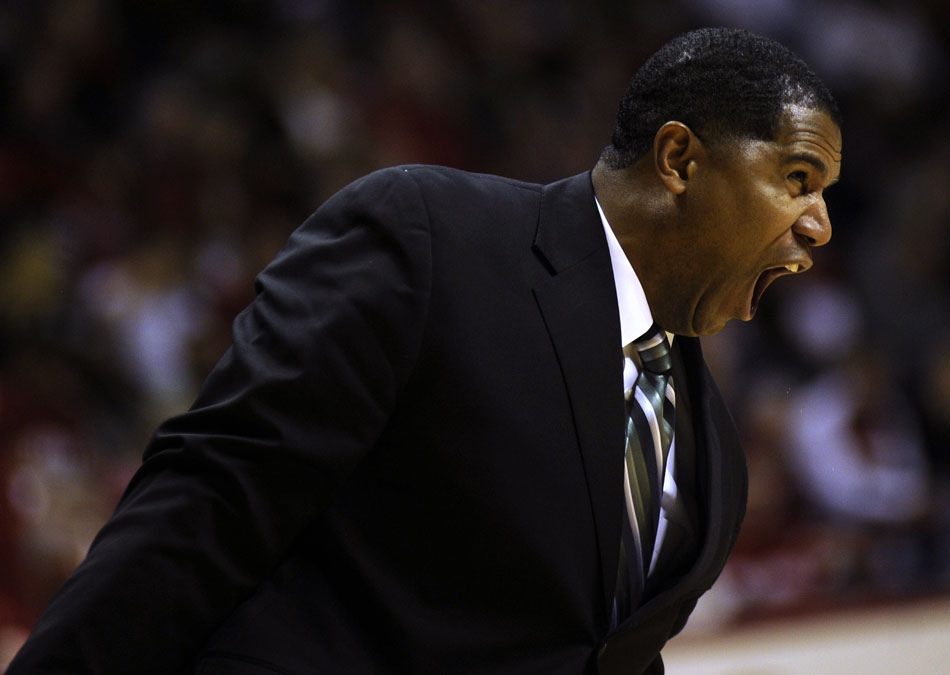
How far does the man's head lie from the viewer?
1.53 m

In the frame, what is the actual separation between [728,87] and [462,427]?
21.1 inches

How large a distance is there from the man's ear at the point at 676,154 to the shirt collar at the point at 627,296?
Answer: 0.32 feet

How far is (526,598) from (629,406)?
0.99ft

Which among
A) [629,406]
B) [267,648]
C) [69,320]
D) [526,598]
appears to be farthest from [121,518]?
[69,320]

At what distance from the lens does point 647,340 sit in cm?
161

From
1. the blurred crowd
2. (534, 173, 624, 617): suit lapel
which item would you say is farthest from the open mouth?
the blurred crowd

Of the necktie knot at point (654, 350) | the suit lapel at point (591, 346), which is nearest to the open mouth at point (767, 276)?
the necktie knot at point (654, 350)

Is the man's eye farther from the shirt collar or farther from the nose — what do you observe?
the shirt collar

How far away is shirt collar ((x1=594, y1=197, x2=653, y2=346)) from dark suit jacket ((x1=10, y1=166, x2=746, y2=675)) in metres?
0.07

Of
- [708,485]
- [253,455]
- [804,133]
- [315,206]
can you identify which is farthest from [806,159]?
[315,206]

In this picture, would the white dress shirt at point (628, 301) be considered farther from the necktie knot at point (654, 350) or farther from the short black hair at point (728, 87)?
the short black hair at point (728, 87)

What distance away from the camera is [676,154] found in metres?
Result: 1.55

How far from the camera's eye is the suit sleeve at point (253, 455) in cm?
125

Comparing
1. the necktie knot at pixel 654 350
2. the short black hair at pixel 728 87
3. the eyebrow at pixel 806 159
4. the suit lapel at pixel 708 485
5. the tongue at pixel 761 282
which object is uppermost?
the short black hair at pixel 728 87
